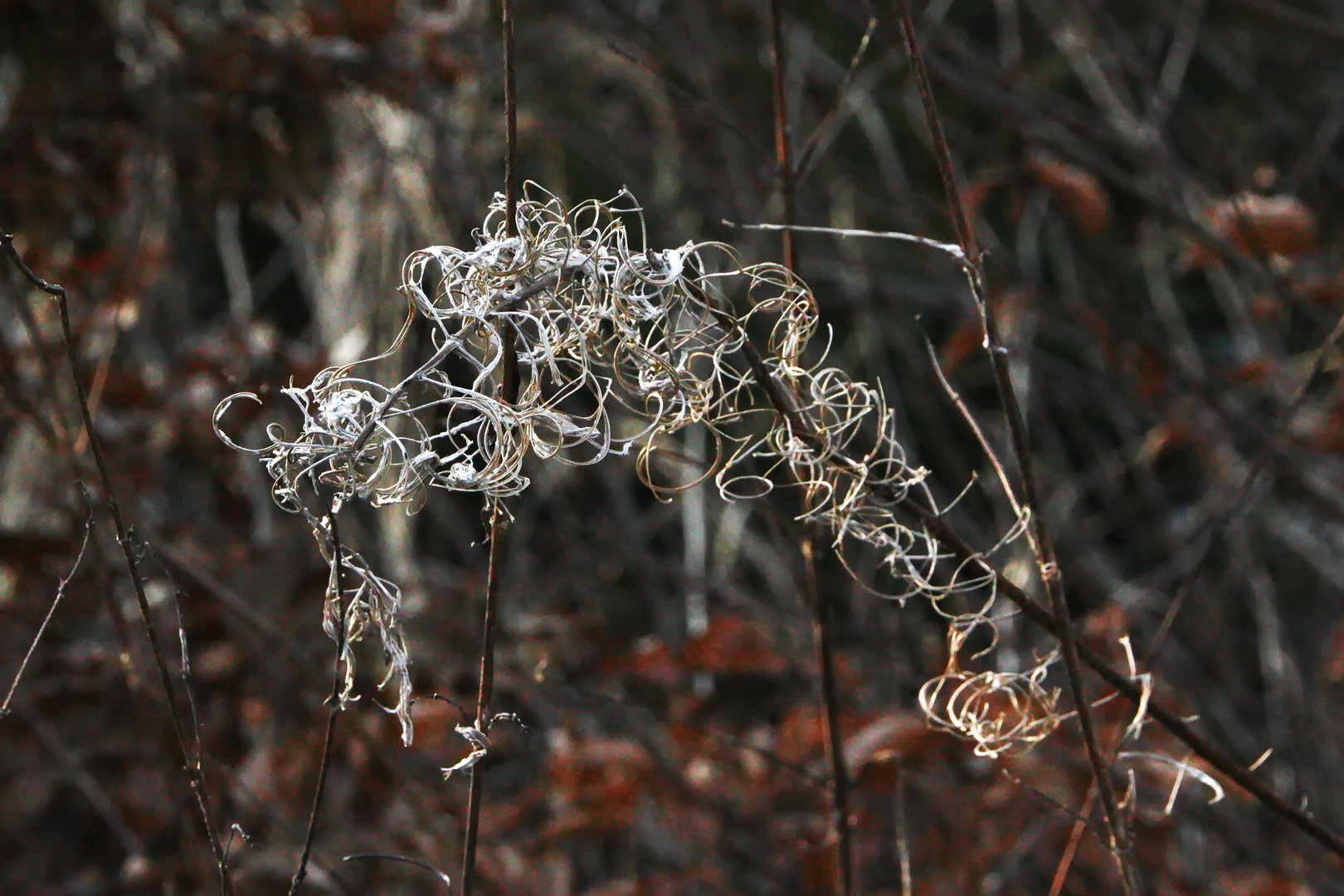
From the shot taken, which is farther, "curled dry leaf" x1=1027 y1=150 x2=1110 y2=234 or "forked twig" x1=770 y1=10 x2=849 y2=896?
"curled dry leaf" x1=1027 y1=150 x2=1110 y2=234

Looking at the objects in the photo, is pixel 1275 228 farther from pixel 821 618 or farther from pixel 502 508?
pixel 502 508

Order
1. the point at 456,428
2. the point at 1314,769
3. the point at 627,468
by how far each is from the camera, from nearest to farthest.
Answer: the point at 456,428, the point at 1314,769, the point at 627,468

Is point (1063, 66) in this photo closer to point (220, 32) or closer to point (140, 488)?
point (220, 32)

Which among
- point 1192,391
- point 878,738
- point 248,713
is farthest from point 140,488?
point 1192,391

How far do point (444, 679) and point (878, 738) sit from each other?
80cm

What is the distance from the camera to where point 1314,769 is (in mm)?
2094

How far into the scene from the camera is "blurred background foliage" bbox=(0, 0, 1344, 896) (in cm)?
143

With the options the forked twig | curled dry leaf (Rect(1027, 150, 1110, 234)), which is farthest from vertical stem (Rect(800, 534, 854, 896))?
curled dry leaf (Rect(1027, 150, 1110, 234))

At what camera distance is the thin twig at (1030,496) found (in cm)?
59

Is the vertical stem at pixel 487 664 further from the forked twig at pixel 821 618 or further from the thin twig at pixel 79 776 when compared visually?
the thin twig at pixel 79 776

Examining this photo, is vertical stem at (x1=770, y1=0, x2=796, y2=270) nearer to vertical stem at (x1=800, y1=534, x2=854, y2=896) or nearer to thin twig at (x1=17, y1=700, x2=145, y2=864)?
vertical stem at (x1=800, y1=534, x2=854, y2=896)

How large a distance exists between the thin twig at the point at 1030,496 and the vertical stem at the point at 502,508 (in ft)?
0.68

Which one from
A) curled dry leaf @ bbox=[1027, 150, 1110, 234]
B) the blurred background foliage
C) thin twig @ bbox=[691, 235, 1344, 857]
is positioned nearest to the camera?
thin twig @ bbox=[691, 235, 1344, 857]

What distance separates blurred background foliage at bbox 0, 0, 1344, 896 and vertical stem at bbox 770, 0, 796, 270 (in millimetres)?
84
